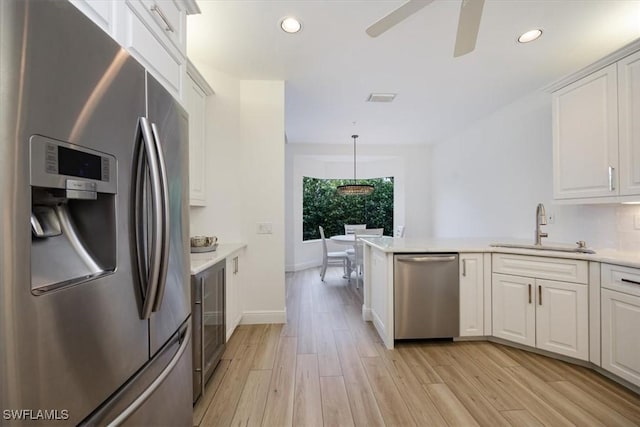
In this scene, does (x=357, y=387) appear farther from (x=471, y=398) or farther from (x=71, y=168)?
(x=71, y=168)

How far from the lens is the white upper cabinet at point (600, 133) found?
6.41 feet

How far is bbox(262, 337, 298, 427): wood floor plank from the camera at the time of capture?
1650 millimetres

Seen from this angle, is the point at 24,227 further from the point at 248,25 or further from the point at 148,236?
the point at 248,25

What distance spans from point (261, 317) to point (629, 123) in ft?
11.7

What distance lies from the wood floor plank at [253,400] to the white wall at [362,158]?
3745 millimetres

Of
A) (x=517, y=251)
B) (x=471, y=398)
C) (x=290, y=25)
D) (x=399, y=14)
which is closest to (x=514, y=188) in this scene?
(x=517, y=251)

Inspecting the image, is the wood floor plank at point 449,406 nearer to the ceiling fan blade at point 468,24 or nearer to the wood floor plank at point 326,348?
the wood floor plank at point 326,348

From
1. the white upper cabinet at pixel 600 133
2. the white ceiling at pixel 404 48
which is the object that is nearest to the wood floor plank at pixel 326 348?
the white upper cabinet at pixel 600 133

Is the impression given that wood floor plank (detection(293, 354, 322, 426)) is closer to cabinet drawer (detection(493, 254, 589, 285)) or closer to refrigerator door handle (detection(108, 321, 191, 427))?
refrigerator door handle (detection(108, 321, 191, 427))

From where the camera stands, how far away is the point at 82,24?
0.68m

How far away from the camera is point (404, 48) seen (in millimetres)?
2422

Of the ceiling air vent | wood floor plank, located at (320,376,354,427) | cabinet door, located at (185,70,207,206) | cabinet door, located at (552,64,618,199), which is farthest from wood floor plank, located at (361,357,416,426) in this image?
the ceiling air vent

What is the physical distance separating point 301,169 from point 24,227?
5706 millimetres

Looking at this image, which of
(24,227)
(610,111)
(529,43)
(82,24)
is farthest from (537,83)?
(24,227)
